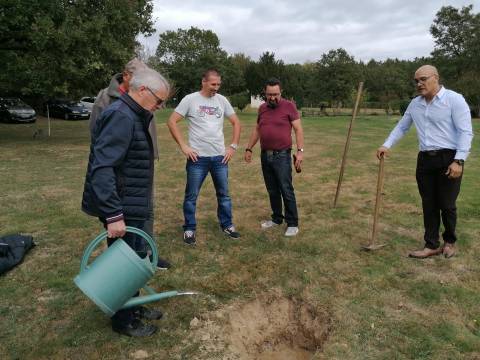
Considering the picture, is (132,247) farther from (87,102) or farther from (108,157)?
(87,102)

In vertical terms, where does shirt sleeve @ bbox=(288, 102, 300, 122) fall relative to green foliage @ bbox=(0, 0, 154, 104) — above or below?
below

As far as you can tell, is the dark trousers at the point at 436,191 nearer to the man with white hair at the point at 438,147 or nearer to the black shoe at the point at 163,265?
the man with white hair at the point at 438,147

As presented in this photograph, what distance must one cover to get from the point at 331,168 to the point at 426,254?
590 centimetres

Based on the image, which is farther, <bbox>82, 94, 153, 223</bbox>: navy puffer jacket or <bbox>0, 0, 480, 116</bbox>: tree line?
<bbox>0, 0, 480, 116</bbox>: tree line

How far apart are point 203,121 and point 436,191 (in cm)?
266

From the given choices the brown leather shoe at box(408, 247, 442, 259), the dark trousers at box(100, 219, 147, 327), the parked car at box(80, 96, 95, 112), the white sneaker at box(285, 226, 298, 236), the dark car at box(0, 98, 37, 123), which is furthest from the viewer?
the parked car at box(80, 96, 95, 112)

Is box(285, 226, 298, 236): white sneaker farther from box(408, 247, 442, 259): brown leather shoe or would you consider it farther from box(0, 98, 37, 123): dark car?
box(0, 98, 37, 123): dark car

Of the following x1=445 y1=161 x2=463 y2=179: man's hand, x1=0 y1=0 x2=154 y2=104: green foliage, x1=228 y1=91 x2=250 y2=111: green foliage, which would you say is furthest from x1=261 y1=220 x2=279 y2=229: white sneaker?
x1=228 y1=91 x2=250 y2=111: green foliage

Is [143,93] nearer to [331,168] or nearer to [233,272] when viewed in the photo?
[233,272]

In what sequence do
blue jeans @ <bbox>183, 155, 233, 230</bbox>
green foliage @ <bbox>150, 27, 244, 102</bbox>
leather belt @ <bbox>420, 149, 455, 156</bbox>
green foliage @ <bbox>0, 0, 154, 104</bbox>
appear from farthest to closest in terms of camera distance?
green foliage @ <bbox>150, 27, 244, 102</bbox>, green foliage @ <bbox>0, 0, 154, 104</bbox>, blue jeans @ <bbox>183, 155, 233, 230</bbox>, leather belt @ <bbox>420, 149, 455, 156</bbox>

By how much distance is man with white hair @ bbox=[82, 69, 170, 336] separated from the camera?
8.52ft

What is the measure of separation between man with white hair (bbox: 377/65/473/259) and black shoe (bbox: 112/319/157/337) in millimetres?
2959

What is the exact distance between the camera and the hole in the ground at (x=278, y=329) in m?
3.20

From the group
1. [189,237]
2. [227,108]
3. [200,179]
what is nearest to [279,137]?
[227,108]
